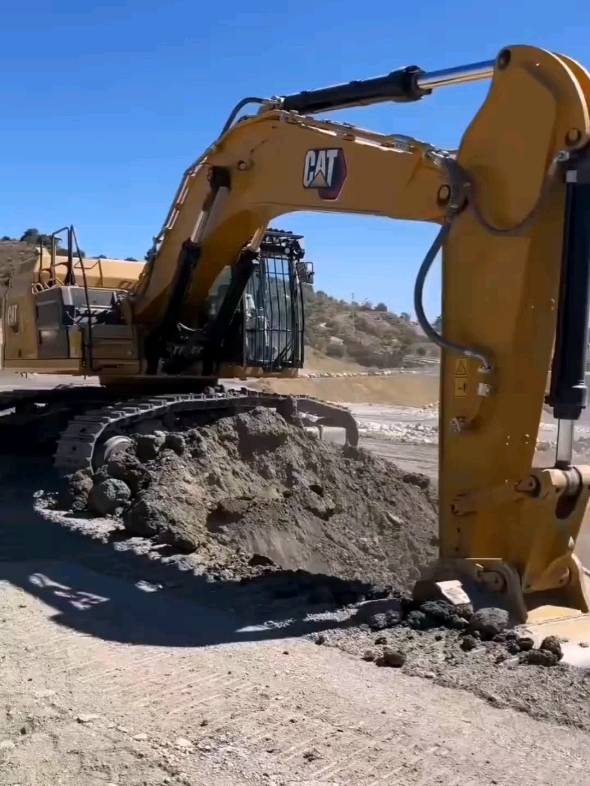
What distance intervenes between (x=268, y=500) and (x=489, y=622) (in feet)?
15.5

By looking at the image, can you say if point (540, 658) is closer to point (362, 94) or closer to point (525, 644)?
point (525, 644)

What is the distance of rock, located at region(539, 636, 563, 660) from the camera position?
5.21m

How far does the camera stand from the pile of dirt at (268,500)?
8.88m

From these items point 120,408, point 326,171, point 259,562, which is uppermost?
point 326,171

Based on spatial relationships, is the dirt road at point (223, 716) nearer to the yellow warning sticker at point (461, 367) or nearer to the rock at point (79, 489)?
the yellow warning sticker at point (461, 367)

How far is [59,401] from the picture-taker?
12406 millimetres

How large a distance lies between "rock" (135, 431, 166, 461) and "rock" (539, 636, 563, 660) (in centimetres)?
525

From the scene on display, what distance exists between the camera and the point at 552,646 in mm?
5246

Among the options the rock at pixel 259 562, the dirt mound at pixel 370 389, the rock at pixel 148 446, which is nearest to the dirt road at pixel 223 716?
the rock at pixel 259 562

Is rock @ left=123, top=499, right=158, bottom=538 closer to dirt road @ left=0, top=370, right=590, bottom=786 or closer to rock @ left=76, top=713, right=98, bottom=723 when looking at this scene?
dirt road @ left=0, top=370, right=590, bottom=786

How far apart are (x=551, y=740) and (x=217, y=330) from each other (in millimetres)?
7318

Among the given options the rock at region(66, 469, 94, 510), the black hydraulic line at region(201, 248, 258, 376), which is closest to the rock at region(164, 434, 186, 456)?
the rock at region(66, 469, 94, 510)

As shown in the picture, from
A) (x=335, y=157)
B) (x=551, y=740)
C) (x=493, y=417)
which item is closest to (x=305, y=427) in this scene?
(x=335, y=157)

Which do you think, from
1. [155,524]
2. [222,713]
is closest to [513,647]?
[222,713]
